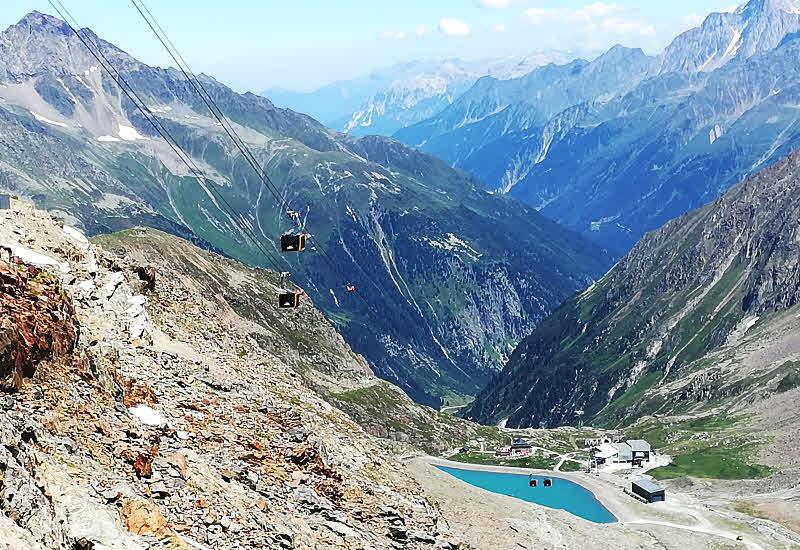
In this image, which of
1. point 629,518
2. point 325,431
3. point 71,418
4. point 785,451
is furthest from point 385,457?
point 785,451

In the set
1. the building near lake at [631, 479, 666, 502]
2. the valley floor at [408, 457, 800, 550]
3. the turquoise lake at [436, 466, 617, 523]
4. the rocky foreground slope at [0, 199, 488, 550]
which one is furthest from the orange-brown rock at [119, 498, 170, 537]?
the building near lake at [631, 479, 666, 502]

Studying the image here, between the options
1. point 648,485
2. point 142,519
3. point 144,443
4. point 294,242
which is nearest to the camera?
point 142,519

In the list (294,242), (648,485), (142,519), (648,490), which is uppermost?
(294,242)

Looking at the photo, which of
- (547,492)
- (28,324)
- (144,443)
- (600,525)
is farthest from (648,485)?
(28,324)

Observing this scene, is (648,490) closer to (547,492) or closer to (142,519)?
(547,492)

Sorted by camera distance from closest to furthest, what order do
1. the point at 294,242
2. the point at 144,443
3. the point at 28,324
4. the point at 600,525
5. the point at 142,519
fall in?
1. the point at 142,519
2. the point at 28,324
3. the point at 144,443
4. the point at 294,242
5. the point at 600,525

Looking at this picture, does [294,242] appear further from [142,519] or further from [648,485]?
[648,485]

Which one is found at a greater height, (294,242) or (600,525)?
(294,242)

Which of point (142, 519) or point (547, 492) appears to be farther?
point (547, 492)
